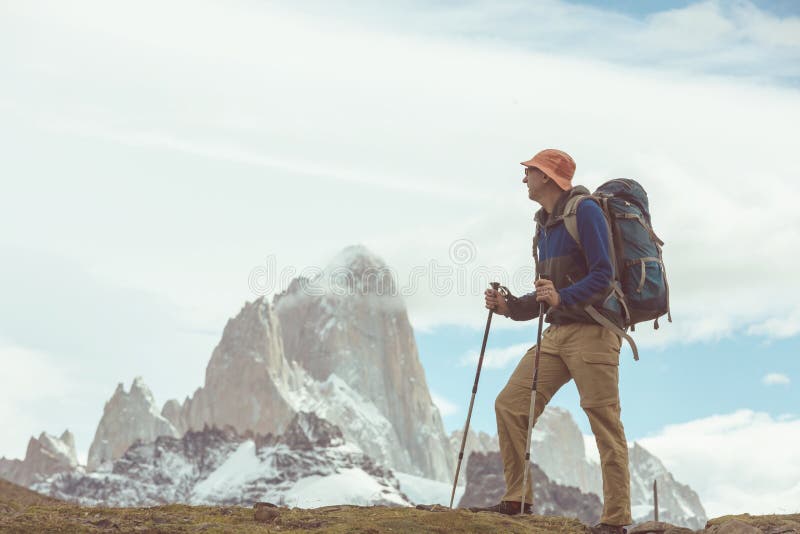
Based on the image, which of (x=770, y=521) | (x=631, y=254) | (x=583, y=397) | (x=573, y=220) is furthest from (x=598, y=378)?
(x=770, y=521)

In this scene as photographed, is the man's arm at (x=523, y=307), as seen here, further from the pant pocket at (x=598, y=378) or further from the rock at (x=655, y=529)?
the rock at (x=655, y=529)

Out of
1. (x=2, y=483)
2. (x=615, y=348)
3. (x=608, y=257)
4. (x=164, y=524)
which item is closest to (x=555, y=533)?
(x=615, y=348)

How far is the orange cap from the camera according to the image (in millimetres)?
12430

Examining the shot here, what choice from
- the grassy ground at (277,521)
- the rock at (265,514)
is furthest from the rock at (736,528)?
the rock at (265,514)

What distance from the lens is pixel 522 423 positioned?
12406 millimetres

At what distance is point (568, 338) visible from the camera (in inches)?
483

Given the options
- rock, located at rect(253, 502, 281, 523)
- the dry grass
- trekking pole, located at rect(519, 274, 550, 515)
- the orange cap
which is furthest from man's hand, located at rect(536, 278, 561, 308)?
the dry grass

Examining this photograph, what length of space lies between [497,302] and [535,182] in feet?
4.76

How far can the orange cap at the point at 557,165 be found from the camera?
12430 millimetres

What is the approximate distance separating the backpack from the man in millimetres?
136

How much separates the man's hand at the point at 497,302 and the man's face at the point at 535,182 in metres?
1.19

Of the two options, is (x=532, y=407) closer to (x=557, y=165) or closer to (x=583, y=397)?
(x=583, y=397)

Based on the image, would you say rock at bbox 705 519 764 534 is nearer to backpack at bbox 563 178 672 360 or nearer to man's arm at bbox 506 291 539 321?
backpack at bbox 563 178 672 360

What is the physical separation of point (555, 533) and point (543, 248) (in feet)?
10.3
